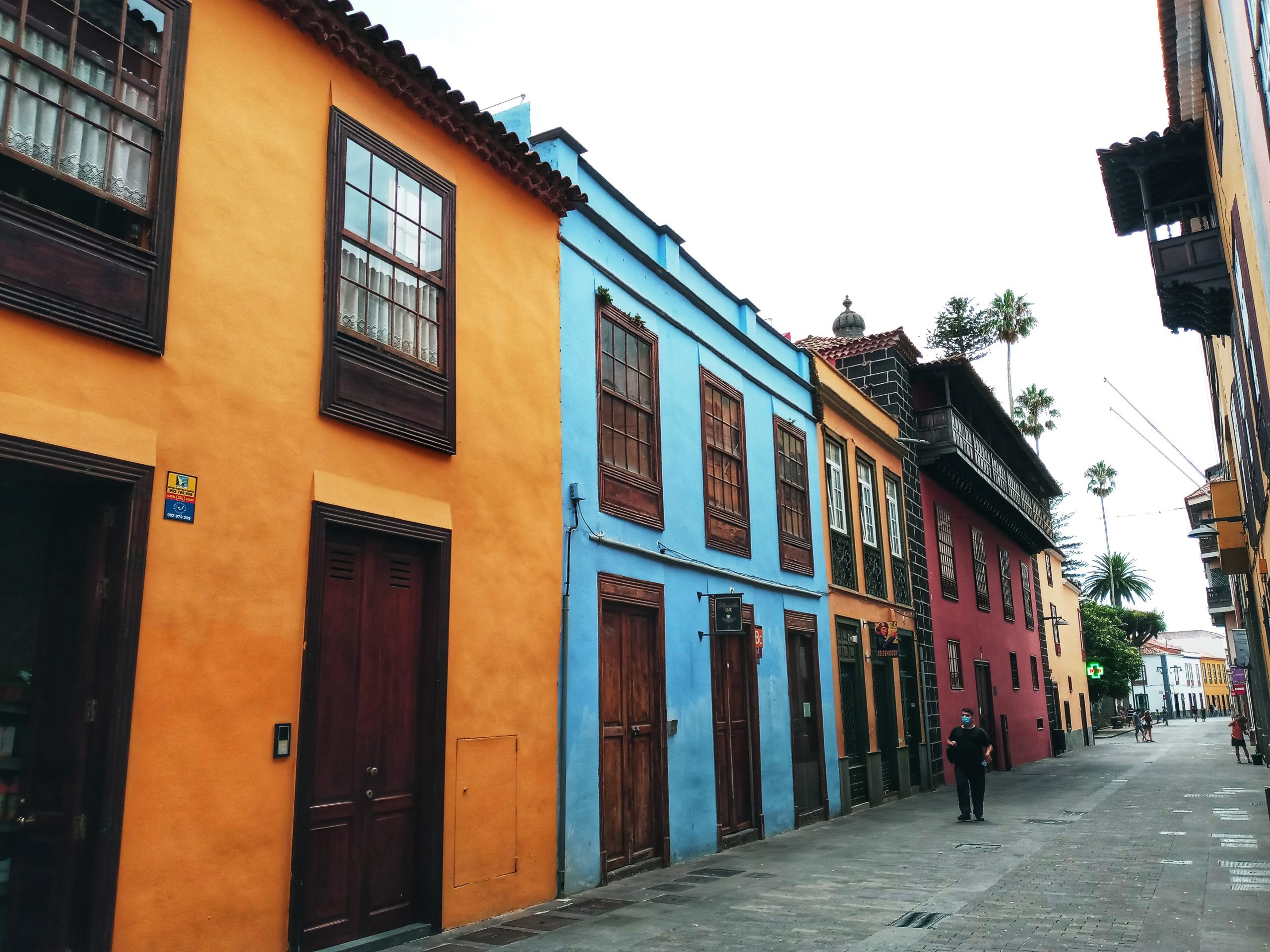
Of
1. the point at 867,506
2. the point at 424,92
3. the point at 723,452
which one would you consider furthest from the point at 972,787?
the point at 424,92

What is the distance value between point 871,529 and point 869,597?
147cm

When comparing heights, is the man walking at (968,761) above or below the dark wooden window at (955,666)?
below

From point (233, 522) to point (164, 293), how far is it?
1487mm

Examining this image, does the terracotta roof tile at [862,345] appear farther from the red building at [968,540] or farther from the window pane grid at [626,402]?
the window pane grid at [626,402]

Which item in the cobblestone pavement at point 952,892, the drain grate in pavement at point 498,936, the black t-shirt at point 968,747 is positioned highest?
the black t-shirt at point 968,747

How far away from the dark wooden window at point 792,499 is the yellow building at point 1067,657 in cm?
2340

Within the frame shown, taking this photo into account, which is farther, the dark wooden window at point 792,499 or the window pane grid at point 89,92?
the dark wooden window at point 792,499

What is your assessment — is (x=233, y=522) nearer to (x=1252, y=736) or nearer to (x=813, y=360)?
(x=813, y=360)

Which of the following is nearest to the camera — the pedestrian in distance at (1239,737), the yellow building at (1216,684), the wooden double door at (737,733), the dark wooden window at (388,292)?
the dark wooden window at (388,292)

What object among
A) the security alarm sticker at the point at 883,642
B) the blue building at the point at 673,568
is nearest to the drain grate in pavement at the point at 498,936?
the blue building at the point at 673,568

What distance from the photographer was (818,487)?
1664cm

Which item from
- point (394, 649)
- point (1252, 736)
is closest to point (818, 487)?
point (394, 649)

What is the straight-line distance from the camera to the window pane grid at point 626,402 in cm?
1093

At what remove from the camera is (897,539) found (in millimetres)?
20234
